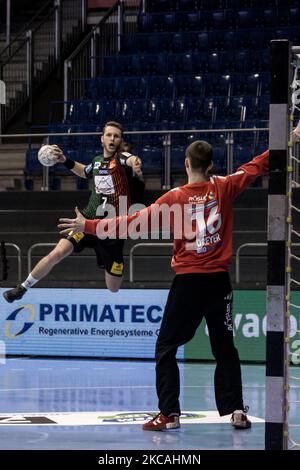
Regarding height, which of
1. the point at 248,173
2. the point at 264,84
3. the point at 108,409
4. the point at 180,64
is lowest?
the point at 108,409

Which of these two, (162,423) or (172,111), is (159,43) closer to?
(172,111)

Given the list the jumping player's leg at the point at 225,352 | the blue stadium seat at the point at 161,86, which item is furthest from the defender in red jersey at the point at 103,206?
the blue stadium seat at the point at 161,86

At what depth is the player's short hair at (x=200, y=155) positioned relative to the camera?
780 cm

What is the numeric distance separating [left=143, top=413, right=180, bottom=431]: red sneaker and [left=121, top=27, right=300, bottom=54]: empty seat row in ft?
41.6

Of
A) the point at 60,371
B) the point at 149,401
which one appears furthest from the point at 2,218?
the point at 149,401

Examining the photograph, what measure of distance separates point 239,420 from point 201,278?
3.71 ft

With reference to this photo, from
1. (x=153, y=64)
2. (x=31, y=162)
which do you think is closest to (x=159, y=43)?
(x=153, y=64)

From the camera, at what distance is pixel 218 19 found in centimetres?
2130

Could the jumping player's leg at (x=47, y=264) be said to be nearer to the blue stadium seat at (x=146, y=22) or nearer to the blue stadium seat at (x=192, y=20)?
the blue stadium seat at (x=192, y=20)

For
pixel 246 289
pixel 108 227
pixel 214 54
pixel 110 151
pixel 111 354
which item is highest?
pixel 214 54

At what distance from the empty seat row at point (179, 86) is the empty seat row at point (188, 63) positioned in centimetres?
52

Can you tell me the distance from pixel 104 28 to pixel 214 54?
3103 mm

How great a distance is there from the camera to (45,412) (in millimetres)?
9031
